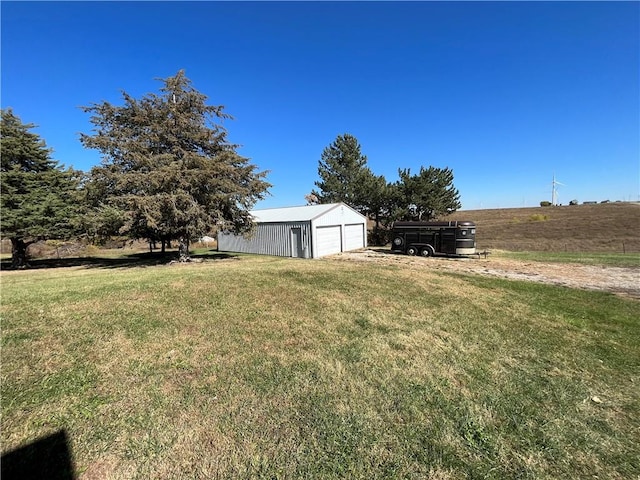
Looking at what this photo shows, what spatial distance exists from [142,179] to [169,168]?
108 centimetres

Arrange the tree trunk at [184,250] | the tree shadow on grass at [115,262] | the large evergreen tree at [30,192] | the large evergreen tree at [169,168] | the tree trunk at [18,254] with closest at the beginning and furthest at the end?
the large evergreen tree at [169,168]
the large evergreen tree at [30,192]
the tree trunk at [184,250]
the tree shadow on grass at [115,262]
the tree trunk at [18,254]

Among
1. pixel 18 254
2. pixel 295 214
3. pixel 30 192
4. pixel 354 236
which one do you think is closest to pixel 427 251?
pixel 354 236

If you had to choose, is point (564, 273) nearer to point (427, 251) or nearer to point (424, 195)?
point (427, 251)

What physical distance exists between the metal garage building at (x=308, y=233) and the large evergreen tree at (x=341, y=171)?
279 inches

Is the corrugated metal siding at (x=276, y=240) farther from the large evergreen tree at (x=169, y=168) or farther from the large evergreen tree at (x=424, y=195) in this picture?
the large evergreen tree at (x=424, y=195)

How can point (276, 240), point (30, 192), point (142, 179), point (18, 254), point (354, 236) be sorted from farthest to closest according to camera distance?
point (354, 236)
point (276, 240)
point (18, 254)
point (30, 192)
point (142, 179)

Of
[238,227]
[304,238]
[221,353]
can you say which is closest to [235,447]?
[221,353]

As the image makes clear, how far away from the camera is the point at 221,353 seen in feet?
14.7

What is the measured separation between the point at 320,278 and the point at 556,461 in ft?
21.4

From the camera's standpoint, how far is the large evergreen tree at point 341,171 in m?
30.7

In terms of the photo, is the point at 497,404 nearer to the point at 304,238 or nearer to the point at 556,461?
the point at 556,461

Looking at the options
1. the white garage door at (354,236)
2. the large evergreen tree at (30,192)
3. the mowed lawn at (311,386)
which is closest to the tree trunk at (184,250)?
the large evergreen tree at (30,192)

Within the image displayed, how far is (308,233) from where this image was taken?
752 inches

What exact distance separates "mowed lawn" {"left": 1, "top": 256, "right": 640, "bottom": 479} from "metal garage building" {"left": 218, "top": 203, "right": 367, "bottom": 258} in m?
12.4
